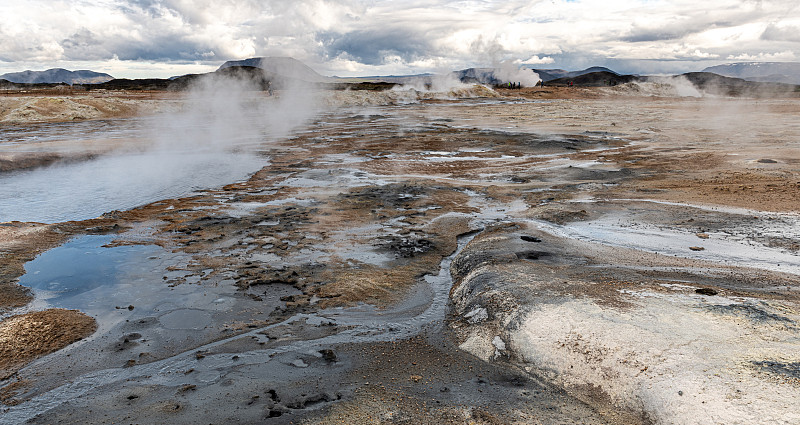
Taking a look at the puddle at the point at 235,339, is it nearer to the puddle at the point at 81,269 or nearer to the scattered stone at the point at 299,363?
the scattered stone at the point at 299,363

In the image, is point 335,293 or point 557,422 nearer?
point 557,422

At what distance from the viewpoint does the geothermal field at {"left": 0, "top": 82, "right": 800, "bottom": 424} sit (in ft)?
12.6

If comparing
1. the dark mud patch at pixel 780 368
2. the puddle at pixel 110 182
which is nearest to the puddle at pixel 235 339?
the dark mud patch at pixel 780 368

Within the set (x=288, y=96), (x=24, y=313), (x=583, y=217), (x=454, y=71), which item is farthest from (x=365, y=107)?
(x=24, y=313)

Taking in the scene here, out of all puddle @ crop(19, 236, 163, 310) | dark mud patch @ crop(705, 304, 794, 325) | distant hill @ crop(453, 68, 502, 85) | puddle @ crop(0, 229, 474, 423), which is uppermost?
distant hill @ crop(453, 68, 502, 85)

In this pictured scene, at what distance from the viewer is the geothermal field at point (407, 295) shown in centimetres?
386

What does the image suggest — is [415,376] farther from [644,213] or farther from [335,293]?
[644,213]

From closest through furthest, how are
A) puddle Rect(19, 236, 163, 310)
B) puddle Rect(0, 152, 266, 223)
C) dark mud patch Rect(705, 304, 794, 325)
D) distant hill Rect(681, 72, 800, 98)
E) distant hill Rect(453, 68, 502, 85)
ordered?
dark mud patch Rect(705, 304, 794, 325) < puddle Rect(19, 236, 163, 310) < puddle Rect(0, 152, 266, 223) < distant hill Rect(681, 72, 800, 98) < distant hill Rect(453, 68, 502, 85)

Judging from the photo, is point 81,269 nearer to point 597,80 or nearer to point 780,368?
point 780,368

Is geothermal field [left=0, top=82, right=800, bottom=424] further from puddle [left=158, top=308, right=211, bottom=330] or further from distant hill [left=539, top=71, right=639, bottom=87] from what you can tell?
distant hill [left=539, top=71, right=639, bottom=87]

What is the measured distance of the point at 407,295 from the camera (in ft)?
20.4

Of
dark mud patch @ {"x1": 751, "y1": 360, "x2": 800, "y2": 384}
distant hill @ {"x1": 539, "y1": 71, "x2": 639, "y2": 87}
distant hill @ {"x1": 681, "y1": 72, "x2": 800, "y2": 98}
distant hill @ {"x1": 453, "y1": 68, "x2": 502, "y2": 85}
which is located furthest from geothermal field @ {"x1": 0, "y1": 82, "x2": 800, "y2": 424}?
distant hill @ {"x1": 539, "y1": 71, "x2": 639, "y2": 87}

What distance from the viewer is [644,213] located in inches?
357

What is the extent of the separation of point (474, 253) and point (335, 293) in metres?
2.21
